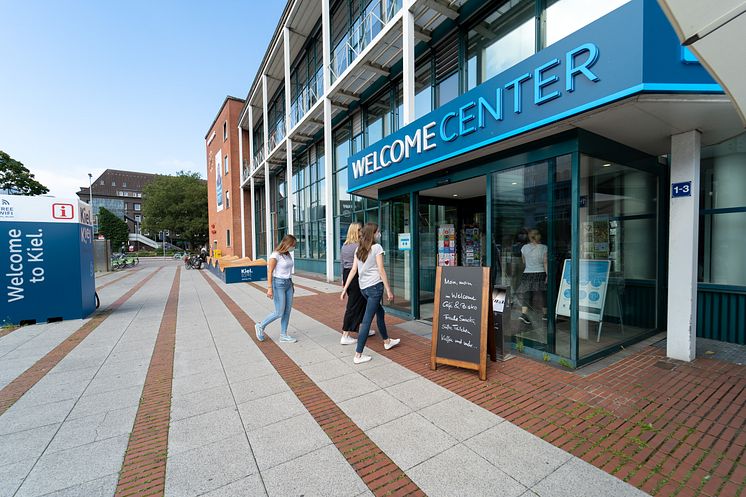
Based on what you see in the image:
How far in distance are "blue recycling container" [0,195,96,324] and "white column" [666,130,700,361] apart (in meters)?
10.4

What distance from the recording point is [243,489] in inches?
80.3

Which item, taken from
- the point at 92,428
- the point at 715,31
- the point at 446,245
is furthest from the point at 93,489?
the point at 446,245

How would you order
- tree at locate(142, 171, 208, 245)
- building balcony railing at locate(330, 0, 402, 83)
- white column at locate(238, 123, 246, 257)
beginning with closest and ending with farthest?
building balcony railing at locate(330, 0, 402, 83), white column at locate(238, 123, 246, 257), tree at locate(142, 171, 208, 245)

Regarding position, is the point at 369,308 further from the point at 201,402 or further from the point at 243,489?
the point at 243,489

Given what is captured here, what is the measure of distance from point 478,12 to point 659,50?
5045 mm

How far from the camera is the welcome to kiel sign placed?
2.81 m

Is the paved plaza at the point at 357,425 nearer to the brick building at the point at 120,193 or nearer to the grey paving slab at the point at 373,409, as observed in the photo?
the grey paving slab at the point at 373,409

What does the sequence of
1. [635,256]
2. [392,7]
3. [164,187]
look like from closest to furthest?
[635,256] → [392,7] → [164,187]

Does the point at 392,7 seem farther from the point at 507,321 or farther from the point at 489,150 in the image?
the point at 507,321

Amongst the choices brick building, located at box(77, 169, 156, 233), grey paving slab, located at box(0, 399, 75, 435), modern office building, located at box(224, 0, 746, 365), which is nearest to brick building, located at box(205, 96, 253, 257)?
modern office building, located at box(224, 0, 746, 365)

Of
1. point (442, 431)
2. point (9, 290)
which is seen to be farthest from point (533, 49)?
point (9, 290)

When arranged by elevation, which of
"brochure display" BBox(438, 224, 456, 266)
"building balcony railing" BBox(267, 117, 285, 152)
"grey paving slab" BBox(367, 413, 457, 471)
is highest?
"building balcony railing" BBox(267, 117, 285, 152)

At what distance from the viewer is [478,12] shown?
264 inches

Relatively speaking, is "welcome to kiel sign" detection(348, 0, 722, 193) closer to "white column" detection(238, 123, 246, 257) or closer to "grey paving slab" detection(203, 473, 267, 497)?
"grey paving slab" detection(203, 473, 267, 497)
